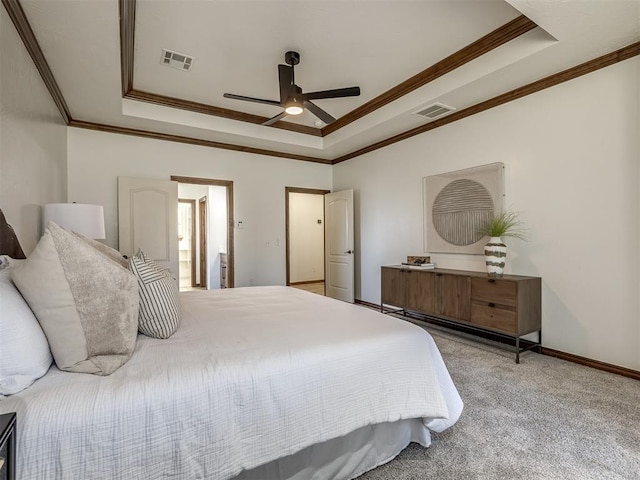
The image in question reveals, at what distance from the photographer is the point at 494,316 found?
3104 mm

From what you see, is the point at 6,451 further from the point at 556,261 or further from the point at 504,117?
the point at 504,117

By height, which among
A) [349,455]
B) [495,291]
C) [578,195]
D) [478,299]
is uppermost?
[578,195]

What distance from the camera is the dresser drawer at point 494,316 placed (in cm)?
296

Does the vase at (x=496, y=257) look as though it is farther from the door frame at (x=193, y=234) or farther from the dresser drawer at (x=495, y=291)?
the door frame at (x=193, y=234)

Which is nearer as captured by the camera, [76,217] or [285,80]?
[76,217]

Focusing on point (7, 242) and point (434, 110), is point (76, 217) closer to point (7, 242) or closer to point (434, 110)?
point (7, 242)

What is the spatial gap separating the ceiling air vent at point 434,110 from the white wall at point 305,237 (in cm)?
447

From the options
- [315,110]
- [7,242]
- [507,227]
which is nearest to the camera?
[7,242]

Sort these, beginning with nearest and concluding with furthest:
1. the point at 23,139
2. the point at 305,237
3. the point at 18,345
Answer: the point at 18,345, the point at 23,139, the point at 305,237

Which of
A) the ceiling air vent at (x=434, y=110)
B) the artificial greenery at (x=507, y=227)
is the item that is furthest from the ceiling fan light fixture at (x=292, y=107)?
the artificial greenery at (x=507, y=227)

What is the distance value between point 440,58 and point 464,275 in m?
2.17

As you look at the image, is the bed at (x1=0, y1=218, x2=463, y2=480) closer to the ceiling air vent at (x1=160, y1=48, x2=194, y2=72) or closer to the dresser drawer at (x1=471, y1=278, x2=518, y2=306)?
the dresser drawer at (x1=471, y1=278, x2=518, y2=306)

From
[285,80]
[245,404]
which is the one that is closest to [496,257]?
[285,80]

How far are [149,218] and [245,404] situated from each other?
398cm
